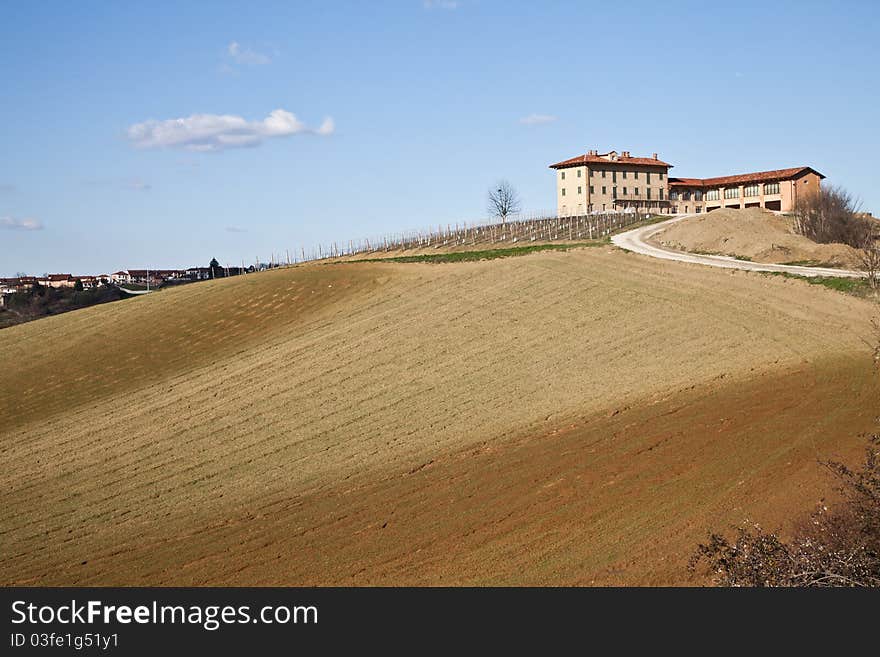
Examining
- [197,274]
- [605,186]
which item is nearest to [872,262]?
[605,186]

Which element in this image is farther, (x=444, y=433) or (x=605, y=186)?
(x=605, y=186)

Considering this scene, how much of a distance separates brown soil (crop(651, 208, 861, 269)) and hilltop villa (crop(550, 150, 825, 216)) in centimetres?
3280

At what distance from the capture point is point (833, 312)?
36031 mm

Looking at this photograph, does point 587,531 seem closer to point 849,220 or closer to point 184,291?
point 184,291

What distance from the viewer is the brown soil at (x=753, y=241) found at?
48062 mm

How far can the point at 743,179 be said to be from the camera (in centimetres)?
11406

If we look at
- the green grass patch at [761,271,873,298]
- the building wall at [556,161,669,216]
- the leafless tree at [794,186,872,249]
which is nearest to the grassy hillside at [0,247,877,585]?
the green grass patch at [761,271,873,298]

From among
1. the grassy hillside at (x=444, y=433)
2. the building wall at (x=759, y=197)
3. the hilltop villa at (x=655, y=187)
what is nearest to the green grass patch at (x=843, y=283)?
the grassy hillside at (x=444, y=433)

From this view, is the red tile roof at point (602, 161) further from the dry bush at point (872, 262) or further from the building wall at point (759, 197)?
the dry bush at point (872, 262)

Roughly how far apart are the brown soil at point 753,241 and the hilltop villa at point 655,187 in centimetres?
3280

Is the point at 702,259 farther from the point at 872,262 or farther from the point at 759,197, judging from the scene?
the point at 759,197

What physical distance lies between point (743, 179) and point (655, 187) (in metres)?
11.3
